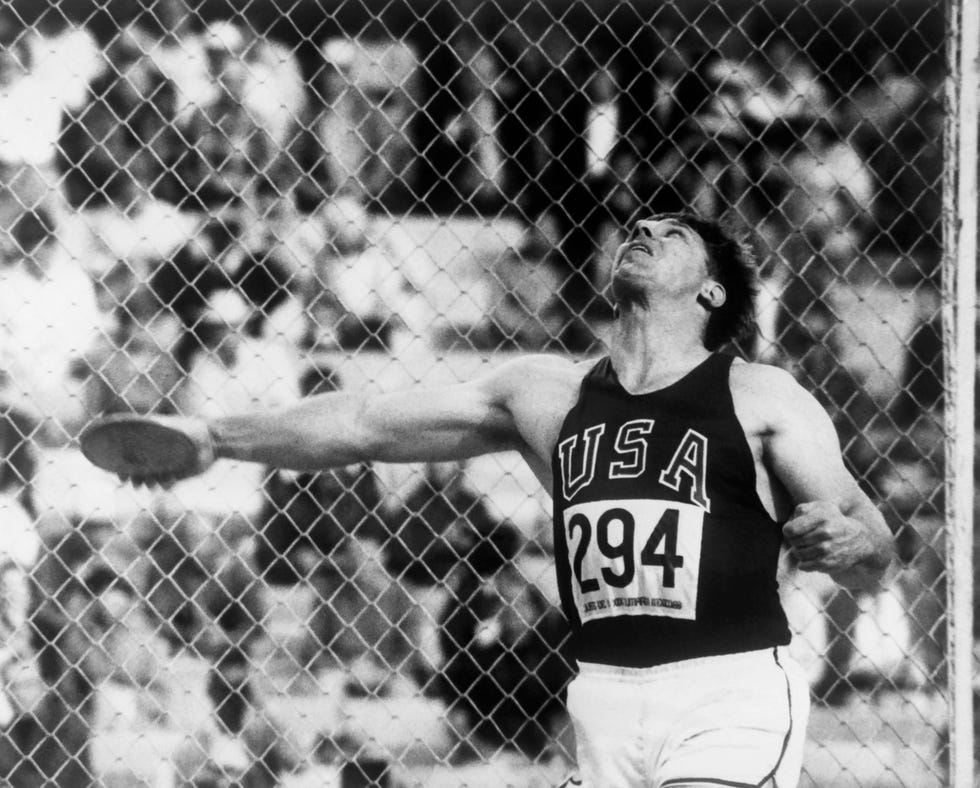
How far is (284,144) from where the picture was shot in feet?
8.77

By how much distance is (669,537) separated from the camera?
6.97ft

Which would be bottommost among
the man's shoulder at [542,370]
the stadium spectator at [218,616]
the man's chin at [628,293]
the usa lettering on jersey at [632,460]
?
the stadium spectator at [218,616]

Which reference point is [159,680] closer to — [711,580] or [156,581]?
[156,581]

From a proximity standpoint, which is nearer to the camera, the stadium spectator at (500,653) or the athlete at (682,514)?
the athlete at (682,514)

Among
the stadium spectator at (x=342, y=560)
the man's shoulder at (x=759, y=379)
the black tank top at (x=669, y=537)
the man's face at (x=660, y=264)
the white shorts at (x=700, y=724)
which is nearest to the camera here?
the white shorts at (x=700, y=724)

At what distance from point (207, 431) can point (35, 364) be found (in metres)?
0.42

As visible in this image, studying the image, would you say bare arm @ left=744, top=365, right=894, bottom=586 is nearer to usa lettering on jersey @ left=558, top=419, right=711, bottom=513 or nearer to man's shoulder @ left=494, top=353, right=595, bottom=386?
usa lettering on jersey @ left=558, top=419, right=711, bottom=513

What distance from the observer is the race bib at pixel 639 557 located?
83.0 inches

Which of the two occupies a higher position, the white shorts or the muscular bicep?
the muscular bicep

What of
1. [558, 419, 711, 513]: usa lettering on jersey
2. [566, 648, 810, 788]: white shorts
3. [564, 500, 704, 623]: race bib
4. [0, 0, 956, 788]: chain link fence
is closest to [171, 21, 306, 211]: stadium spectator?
[0, 0, 956, 788]: chain link fence

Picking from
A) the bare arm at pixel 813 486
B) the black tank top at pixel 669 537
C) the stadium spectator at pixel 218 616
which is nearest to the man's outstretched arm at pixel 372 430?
the stadium spectator at pixel 218 616

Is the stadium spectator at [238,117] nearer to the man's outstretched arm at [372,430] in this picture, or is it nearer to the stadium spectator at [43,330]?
the stadium spectator at [43,330]

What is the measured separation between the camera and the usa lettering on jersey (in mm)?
2154

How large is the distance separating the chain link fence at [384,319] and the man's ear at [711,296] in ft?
1.05
